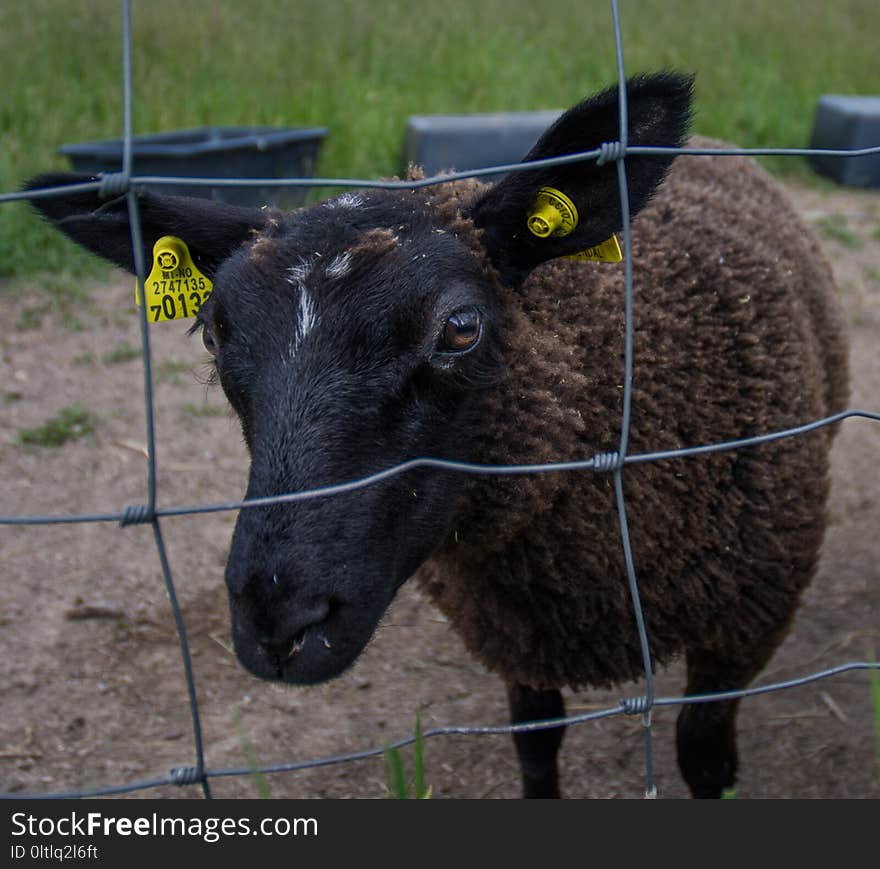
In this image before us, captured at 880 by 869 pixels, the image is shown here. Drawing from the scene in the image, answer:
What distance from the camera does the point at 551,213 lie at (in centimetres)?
221

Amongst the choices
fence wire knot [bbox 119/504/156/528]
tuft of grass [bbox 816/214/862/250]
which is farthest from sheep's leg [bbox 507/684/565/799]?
tuft of grass [bbox 816/214/862/250]

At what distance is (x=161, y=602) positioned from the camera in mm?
3963

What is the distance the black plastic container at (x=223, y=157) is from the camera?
6434 mm

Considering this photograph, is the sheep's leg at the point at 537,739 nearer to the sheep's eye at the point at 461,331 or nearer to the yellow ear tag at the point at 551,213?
the sheep's eye at the point at 461,331

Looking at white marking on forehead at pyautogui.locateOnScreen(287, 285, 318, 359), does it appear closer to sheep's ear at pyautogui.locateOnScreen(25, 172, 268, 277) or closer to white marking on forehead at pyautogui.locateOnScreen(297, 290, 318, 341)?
white marking on forehead at pyautogui.locateOnScreen(297, 290, 318, 341)

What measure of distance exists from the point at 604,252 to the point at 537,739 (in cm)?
143

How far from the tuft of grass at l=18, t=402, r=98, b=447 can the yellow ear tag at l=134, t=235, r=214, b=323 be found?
2.79 m

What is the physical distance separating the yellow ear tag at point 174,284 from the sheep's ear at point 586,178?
655 mm

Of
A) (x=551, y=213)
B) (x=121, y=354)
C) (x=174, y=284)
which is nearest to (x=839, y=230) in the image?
(x=121, y=354)

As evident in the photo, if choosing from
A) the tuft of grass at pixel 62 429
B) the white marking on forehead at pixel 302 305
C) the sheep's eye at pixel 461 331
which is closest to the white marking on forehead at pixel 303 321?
the white marking on forehead at pixel 302 305

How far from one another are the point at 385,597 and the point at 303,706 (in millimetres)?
1607

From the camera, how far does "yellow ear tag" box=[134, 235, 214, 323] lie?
7.73ft
